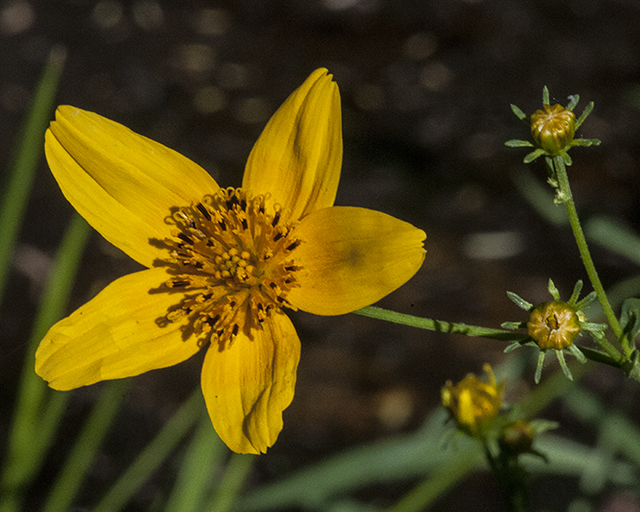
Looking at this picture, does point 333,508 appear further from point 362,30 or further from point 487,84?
point 362,30

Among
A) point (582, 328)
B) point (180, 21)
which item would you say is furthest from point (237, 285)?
point (180, 21)

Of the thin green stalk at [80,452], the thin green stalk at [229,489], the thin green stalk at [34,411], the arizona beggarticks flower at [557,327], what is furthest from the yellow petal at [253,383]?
Result: the thin green stalk at [80,452]

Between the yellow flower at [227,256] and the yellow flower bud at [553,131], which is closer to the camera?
the yellow flower bud at [553,131]

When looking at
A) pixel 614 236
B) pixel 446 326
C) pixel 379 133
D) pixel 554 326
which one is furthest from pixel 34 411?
pixel 379 133

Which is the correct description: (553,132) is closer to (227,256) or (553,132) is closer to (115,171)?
(227,256)

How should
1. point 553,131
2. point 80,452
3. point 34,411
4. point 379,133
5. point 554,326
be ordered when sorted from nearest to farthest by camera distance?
point 554,326
point 553,131
point 34,411
point 80,452
point 379,133

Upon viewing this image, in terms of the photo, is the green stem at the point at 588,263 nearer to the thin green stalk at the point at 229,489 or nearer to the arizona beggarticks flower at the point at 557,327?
the arizona beggarticks flower at the point at 557,327
